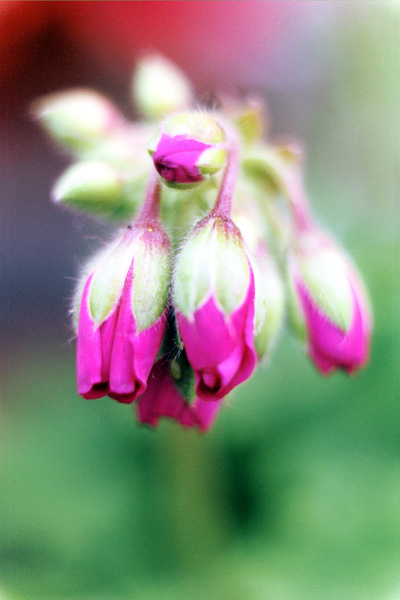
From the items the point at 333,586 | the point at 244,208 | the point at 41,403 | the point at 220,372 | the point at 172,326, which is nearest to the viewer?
the point at 220,372

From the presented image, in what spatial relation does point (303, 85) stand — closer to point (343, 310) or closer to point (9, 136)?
point (9, 136)

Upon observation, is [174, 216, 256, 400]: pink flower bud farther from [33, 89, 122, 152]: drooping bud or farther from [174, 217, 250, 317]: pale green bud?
[33, 89, 122, 152]: drooping bud

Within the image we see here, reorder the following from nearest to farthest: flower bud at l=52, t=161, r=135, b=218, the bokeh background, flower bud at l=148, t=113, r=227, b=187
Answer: flower bud at l=148, t=113, r=227, b=187, flower bud at l=52, t=161, r=135, b=218, the bokeh background

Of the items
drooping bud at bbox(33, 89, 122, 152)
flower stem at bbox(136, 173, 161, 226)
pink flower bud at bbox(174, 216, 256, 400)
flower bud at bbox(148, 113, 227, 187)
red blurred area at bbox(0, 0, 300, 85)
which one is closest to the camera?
pink flower bud at bbox(174, 216, 256, 400)

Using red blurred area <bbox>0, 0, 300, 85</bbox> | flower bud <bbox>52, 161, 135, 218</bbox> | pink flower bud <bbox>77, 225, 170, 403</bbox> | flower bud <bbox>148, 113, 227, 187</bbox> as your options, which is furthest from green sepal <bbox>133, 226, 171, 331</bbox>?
red blurred area <bbox>0, 0, 300, 85</bbox>

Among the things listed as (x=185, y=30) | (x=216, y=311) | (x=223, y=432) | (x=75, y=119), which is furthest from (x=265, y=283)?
(x=185, y=30)

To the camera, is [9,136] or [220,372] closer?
[220,372]

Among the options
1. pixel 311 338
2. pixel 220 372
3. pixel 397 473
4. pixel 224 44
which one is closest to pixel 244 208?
pixel 311 338

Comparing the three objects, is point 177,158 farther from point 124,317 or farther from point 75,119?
point 75,119
